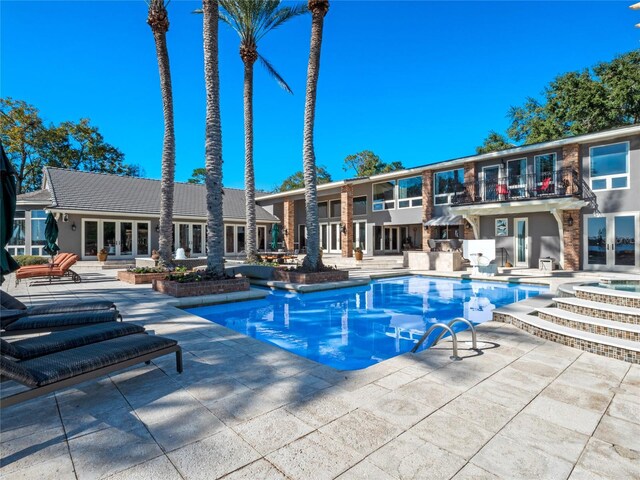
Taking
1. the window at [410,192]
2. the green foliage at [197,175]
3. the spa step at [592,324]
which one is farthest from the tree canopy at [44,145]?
the spa step at [592,324]

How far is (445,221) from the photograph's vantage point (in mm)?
18484

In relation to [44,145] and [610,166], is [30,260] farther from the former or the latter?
[610,166]

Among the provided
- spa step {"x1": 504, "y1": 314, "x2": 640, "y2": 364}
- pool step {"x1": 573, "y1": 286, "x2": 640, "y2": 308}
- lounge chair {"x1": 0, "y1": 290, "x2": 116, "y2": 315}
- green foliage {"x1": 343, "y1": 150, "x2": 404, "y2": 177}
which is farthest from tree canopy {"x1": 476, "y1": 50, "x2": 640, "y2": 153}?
A: lounge chair {"x1": 0, "y1": 290, "x2": 116, "y2": 315}

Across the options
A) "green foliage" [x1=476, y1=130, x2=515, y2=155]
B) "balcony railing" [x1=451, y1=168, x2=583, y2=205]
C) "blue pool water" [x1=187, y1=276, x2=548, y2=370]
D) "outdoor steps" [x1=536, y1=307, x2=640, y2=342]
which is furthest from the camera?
"green foliage" [x1=476, y1=130, x2=515, y2=155]

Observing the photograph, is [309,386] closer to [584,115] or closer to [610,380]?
[610,380]

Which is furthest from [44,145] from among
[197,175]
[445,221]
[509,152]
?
[509,152]

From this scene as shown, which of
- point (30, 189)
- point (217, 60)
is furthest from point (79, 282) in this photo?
point (30, 189)

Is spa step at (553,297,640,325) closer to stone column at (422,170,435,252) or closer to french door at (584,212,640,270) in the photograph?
french door at (584,212,640,270)

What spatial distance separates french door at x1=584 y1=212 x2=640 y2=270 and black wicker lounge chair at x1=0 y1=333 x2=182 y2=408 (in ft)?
57.2

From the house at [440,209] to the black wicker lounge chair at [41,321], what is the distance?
1633 cm

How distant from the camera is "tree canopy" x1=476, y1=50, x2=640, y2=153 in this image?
21703mm

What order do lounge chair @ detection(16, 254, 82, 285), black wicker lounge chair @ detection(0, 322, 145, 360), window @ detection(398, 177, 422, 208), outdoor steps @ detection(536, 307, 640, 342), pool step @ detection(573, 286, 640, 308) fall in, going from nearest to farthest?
black wicker lounge chair @ detection(0, 322, 145, 360) < outdoor steps @ detection(536, 307, 640, 342) < pool step @ detection(573, 286, 640, 308) < lounge chair @ detection(16, 254, 82, 285) < window @ detection(398, 177, 422, 208)

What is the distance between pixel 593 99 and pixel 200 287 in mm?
28243

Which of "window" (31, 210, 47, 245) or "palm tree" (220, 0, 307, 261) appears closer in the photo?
"palm tree" (220, 0, 307, 261)
